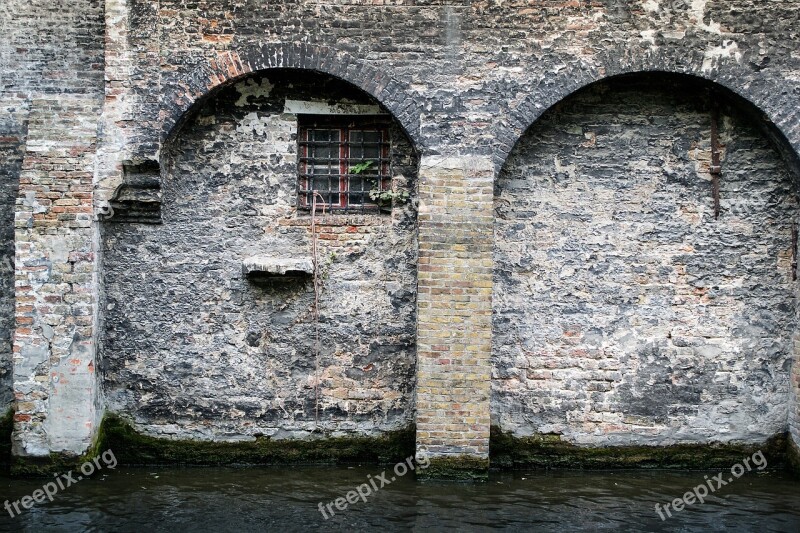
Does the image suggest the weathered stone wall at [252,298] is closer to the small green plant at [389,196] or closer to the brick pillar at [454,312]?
the small green plant at [389,196]

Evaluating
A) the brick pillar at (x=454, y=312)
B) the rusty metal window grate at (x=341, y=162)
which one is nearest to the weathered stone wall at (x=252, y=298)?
the rusty metal window grate at (x=341, y=162)

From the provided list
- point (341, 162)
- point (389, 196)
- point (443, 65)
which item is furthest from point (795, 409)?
point (341, 162)

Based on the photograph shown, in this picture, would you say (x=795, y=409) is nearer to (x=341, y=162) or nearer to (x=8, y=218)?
(x=341, y=162)

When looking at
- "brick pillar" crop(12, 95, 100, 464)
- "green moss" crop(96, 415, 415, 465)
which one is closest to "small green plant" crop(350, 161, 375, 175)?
"brick pillar" crop(12, 95, 100, 464)

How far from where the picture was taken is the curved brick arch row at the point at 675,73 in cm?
657

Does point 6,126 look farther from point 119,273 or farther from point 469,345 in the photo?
point 469,345

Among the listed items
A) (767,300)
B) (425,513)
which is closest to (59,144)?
(425,513)

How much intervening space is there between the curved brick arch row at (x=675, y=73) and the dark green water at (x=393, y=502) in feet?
10.2

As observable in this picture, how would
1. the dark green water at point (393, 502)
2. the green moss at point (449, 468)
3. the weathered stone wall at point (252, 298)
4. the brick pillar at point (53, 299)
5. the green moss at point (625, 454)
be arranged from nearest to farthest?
the dark green water at point (393, 502) < the brick pillar at point (53, 299) < the green moss at point (449, 468) < the weathered stone wall at point (252, 298) < the green moss at point (625, 454)

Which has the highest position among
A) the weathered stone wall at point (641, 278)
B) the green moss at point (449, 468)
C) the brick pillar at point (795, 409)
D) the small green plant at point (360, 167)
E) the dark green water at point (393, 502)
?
the small green plant at point (360, 167)

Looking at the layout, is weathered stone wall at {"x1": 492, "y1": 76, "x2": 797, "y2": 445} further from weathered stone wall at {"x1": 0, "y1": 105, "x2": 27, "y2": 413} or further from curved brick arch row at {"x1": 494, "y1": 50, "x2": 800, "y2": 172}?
weathered stone wall at {"x1": 0, "y1": 105, "x2": 27, "y2": 413}

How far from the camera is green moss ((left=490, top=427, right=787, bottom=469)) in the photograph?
7.11 metres

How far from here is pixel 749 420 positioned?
7133 millimetres

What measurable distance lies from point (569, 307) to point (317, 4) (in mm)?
3732
